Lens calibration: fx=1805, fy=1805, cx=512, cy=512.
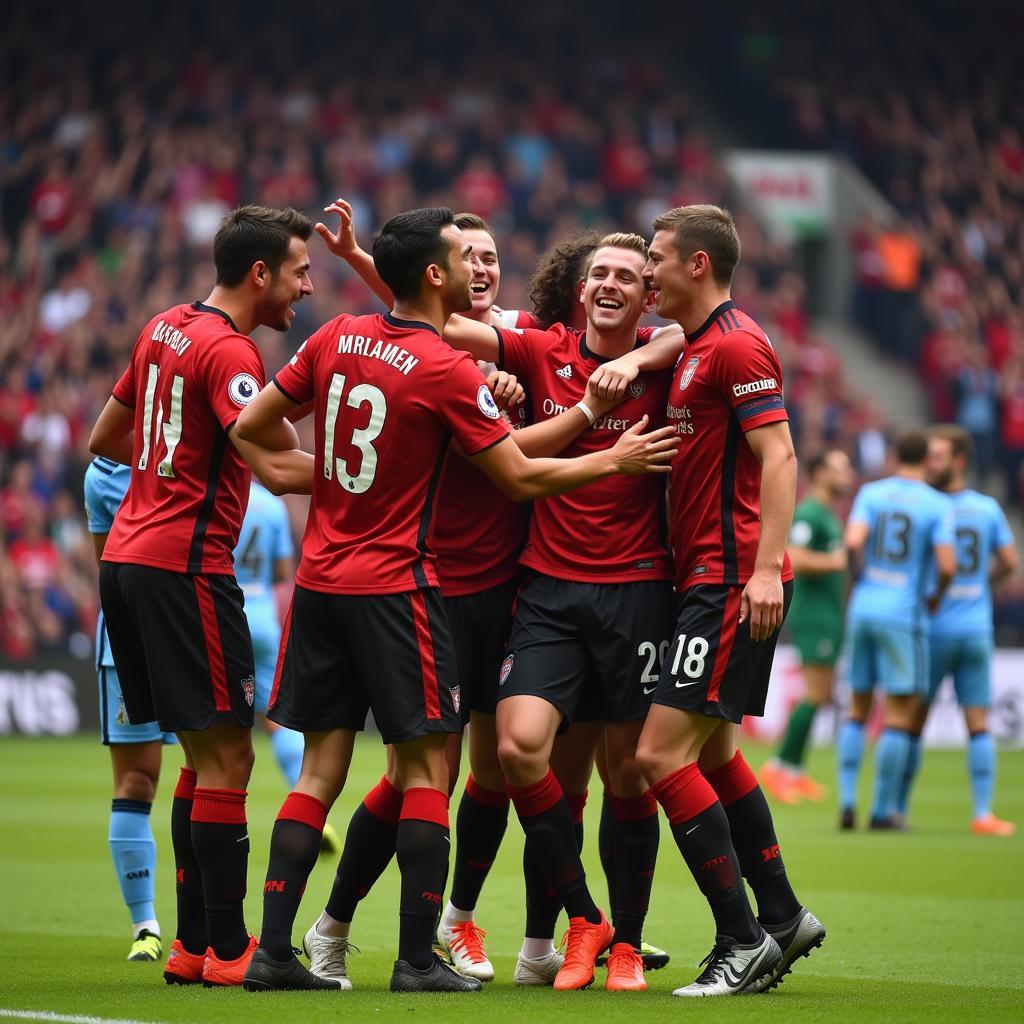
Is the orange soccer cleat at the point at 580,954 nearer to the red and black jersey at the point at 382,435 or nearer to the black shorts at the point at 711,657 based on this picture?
the black shorts at the point at 711,657

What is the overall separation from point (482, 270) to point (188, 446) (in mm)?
1573

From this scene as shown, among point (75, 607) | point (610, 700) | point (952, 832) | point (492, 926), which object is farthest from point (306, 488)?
point (75, 607)

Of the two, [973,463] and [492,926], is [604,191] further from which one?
[492,926]

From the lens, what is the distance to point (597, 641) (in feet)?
20.2

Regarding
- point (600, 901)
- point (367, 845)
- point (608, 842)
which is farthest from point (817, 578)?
point (367, 845)

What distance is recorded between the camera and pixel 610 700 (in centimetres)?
623

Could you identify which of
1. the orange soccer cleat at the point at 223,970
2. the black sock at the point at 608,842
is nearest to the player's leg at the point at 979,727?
the black sock at the point at 608,842

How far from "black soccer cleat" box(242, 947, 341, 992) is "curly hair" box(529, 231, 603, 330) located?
259 cm

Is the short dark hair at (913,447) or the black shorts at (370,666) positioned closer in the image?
the black shorts at (370,666)

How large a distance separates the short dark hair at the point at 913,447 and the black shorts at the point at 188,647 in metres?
7.07

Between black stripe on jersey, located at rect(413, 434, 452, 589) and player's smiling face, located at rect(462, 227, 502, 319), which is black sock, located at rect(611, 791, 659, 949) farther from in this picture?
player's smiling face, located at rect(462, 227, 502, 319)

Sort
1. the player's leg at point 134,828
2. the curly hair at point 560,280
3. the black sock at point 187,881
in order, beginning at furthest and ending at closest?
the player's leg at point 134,828 < the curly hair at point 560,280 < the black sock at point 187,881

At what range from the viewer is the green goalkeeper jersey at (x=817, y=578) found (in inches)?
526

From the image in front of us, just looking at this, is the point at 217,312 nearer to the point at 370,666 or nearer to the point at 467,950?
the point at 370,666
